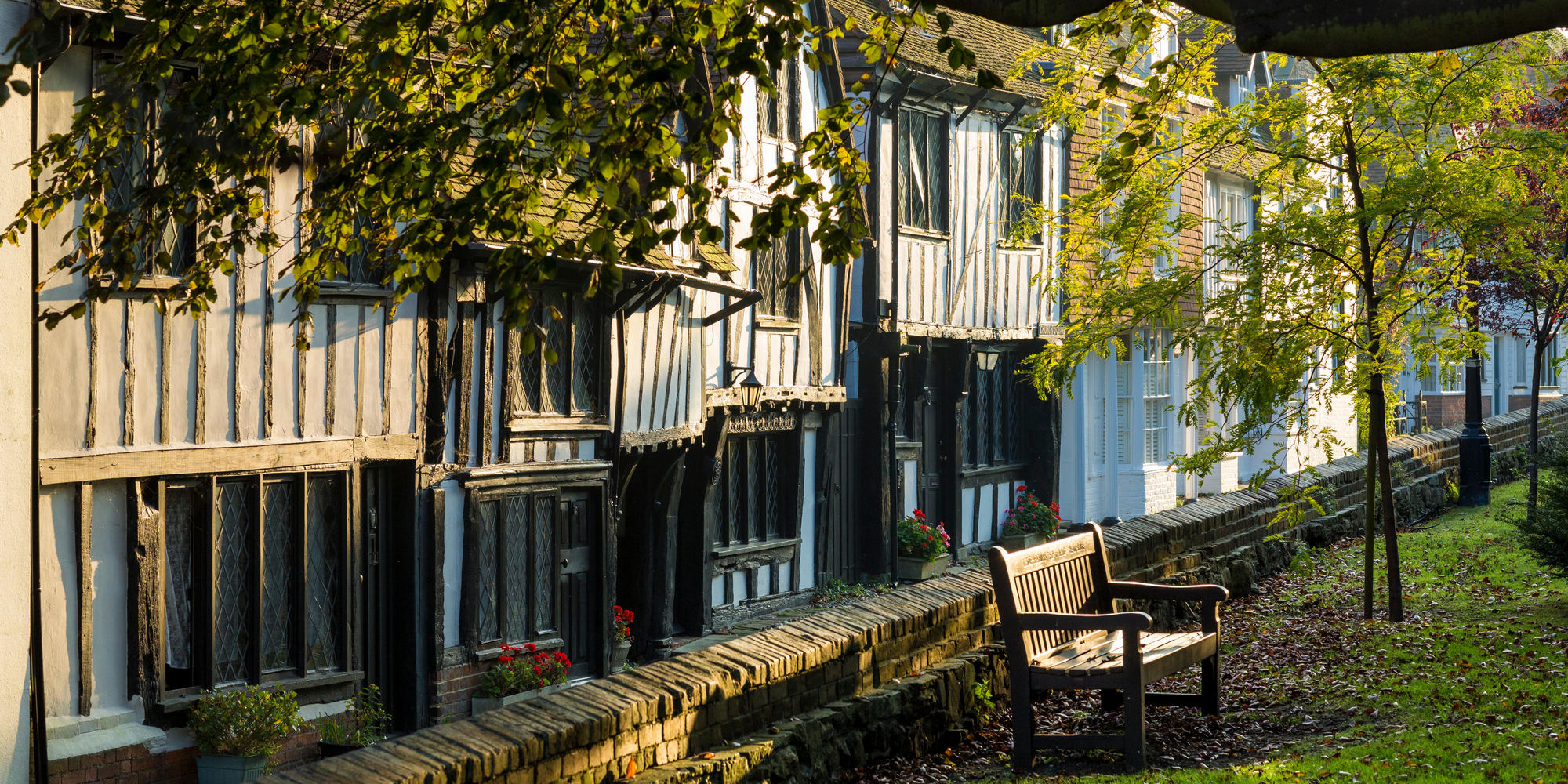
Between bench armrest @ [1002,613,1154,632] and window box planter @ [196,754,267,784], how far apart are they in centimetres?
509

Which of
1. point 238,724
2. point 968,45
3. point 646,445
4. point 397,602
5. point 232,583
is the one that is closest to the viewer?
point 238,724

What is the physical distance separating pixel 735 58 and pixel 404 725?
802 cm

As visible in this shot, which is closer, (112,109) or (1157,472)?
(112,109)

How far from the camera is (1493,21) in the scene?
11.8ft

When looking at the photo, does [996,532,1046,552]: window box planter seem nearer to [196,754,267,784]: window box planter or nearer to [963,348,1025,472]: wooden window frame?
[963,348,1025,472]: wooden window frame

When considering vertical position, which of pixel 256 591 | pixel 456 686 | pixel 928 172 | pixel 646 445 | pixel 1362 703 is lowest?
pixel 456 686

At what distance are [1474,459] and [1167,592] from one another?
14.7m

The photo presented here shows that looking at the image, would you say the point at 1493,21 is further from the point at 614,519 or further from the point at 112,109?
the point at 614,519

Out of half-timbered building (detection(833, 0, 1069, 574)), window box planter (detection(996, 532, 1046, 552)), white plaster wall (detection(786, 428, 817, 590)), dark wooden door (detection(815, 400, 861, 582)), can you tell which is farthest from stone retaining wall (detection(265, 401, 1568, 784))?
window box planter (detection(996, 532, 1046, 552))

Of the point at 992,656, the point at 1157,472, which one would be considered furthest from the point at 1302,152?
the point at 1157,472

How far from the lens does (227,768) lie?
9.34 meters

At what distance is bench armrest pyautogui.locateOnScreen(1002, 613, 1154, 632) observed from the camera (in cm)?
736

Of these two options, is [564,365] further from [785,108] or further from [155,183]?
[785,108]

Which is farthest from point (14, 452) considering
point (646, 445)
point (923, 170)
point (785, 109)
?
point (923, 170)
